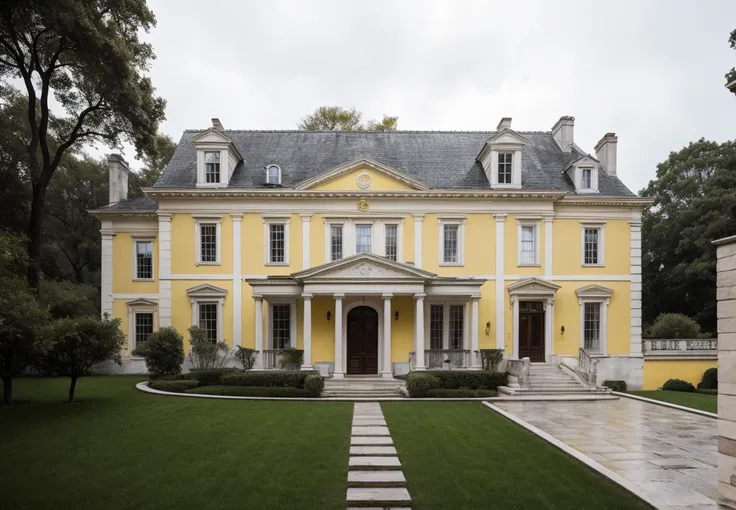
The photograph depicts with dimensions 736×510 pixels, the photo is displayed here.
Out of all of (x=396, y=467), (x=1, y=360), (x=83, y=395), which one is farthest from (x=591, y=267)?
(x=1, y=360)

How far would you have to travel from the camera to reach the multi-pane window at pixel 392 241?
82.5ft

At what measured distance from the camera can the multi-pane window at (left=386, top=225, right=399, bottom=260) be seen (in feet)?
82.5

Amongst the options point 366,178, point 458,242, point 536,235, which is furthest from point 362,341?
point 536,235

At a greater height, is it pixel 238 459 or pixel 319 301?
pixel 319 301

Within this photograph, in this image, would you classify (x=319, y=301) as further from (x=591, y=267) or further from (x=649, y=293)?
(x=649, y=293)

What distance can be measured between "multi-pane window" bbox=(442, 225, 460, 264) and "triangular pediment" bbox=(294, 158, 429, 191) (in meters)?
2.56

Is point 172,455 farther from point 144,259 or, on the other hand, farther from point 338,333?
point 144,259

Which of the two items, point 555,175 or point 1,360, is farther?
point 555,175

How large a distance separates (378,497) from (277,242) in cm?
1868

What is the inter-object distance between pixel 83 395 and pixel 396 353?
13673 mm

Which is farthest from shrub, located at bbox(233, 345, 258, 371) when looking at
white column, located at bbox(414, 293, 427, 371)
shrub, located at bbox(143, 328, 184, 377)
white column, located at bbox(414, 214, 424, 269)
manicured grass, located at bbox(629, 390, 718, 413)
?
manicured grass, located at bbox(629, 390, 718, 413)

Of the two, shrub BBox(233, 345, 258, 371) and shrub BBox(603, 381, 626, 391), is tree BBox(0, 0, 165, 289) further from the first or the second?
shrub BBox(603, 381, 626, 391)

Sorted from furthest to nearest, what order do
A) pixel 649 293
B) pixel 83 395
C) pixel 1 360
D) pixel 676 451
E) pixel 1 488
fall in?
pixel 649 293
pixel 83 395
pixel 1 360
pixel 676 451
pixel 1 488

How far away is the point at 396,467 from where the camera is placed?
938 cm
